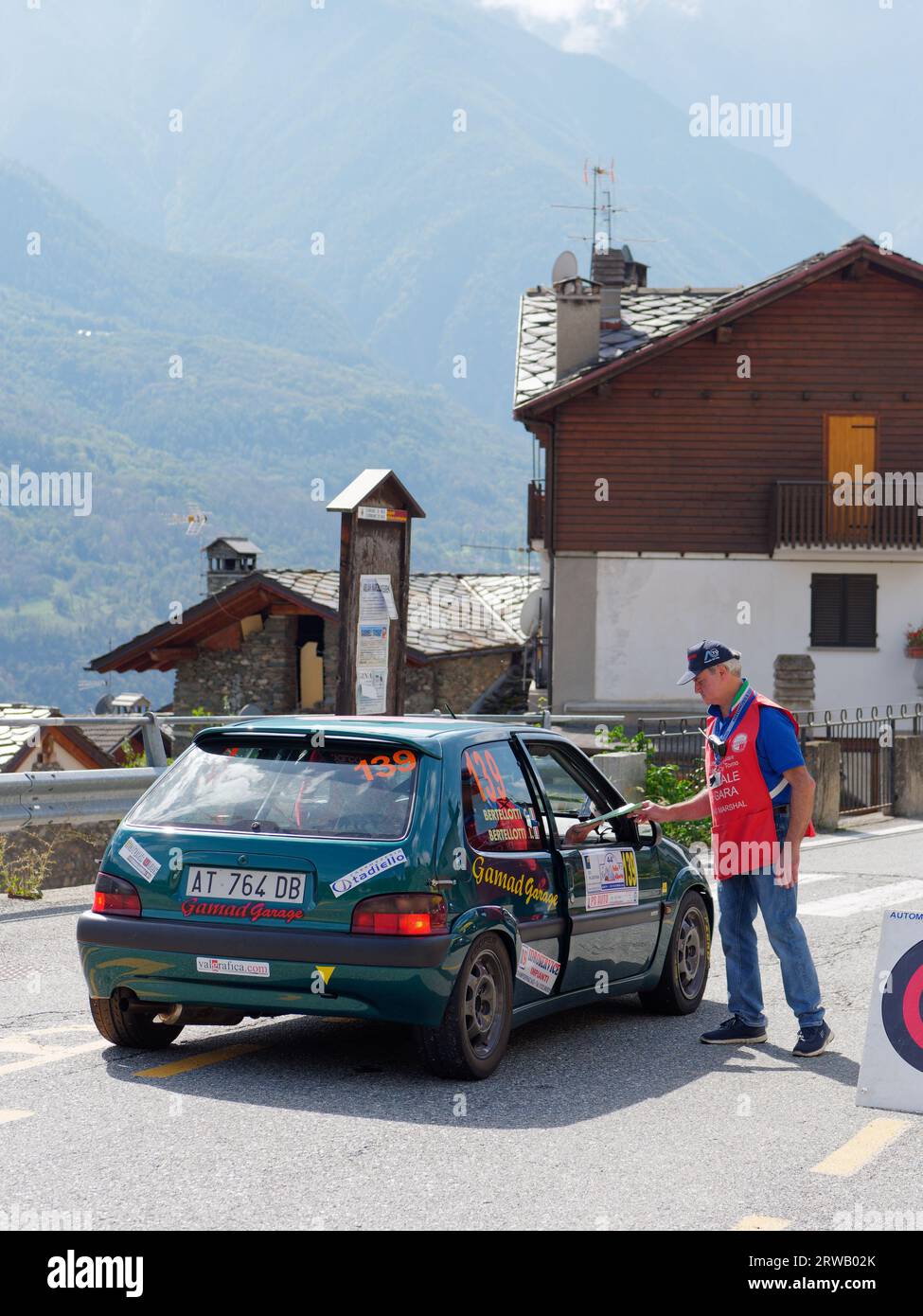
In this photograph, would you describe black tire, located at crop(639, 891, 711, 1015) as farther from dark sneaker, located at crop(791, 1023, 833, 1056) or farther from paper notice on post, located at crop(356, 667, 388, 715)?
paper notice on post, located at crop(356, 667, 388, 715)

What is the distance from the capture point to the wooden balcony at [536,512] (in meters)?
38.3

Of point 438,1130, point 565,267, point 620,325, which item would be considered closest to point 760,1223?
point 438,1130

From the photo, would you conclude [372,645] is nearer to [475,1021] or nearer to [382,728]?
[382,728]

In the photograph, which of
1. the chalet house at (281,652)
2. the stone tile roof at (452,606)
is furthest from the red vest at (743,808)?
the chalet house at (281,652)

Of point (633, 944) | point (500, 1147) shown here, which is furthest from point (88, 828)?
point (500, 1147)

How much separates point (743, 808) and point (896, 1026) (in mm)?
1486

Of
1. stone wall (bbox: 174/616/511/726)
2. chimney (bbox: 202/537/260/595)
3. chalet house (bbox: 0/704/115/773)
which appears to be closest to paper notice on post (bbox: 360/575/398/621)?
chalet house (bbox: 0/704/115/773)

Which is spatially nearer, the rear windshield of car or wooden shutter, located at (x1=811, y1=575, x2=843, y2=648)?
the rear windshield of car

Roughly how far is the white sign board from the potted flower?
1235 inches

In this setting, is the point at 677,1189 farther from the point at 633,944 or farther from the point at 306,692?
the point at 306,692

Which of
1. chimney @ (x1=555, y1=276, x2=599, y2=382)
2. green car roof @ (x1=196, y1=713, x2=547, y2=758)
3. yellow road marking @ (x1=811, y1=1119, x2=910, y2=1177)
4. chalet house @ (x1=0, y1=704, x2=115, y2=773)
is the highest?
chimney @ (x1=555, y1=276, x2=599, y2=382)

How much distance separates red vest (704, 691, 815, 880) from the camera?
7555 mm

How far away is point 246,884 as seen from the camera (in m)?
6.73

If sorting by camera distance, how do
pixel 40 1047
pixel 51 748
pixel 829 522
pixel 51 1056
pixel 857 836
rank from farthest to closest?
pixel 51 748 < pixel 829 522 < pixel 857 836 < pixel 40 1047 < pixel 51 1056
